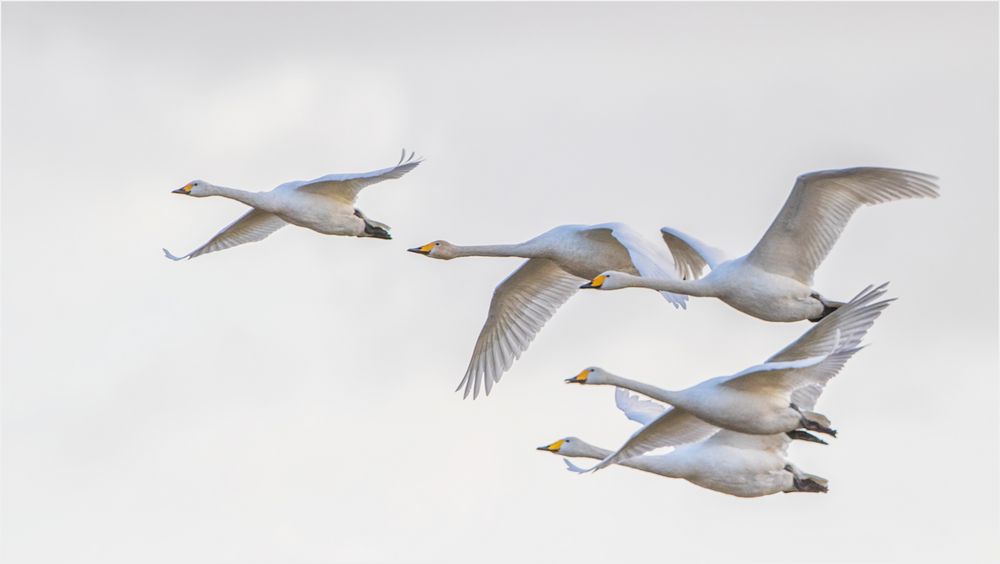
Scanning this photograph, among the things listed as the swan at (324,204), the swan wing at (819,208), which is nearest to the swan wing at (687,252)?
A: the swan wing at (819,208)

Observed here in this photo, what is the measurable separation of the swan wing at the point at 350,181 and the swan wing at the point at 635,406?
208 inches

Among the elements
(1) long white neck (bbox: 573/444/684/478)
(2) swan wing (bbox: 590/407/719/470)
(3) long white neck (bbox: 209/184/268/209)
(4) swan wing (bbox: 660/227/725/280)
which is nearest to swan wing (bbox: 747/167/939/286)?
(4) swan wing (bbox: 660/227/725/280)

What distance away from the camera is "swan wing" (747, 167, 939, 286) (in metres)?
31.4

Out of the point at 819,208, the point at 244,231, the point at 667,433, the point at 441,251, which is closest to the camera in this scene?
the point at 819,208

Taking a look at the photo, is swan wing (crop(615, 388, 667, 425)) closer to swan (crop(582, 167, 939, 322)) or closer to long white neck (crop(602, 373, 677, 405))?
long white neck (crop(602, 373, 677, 405))

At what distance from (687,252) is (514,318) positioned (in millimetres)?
3146

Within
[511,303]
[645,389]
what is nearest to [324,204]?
[511,303]

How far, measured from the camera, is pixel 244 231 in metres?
38.4

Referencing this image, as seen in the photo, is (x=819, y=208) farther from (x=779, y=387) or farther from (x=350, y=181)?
(x=350, y=181)

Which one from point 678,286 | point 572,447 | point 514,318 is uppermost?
point 678,286

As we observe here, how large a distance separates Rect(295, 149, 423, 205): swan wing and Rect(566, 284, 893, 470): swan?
3966 mm

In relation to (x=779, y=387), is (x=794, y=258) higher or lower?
higher

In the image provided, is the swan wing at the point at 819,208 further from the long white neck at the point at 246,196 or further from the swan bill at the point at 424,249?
the long white neck at the point at 246,196

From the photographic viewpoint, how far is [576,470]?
1249 inches
